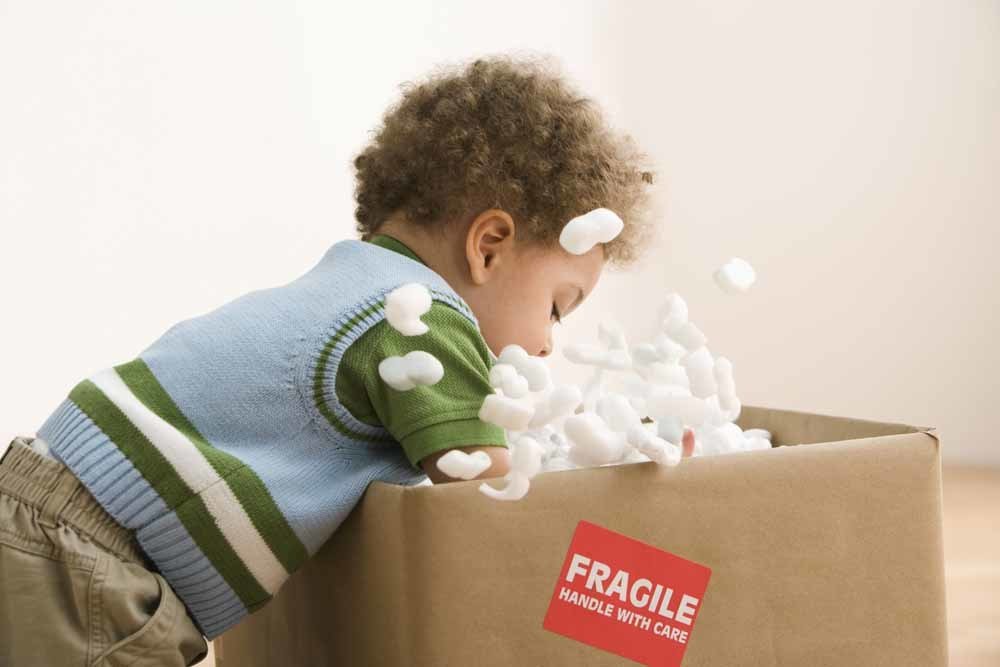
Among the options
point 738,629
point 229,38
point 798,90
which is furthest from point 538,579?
point 798,90

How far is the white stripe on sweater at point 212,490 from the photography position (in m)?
0.76

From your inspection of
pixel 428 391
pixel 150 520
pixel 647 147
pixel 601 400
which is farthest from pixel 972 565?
pixel 647 147

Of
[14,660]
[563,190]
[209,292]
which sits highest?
[209,292]

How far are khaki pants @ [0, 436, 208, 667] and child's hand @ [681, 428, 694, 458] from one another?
1.19 ft

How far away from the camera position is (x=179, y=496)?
0.76 meters

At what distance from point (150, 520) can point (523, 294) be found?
357 millimetres

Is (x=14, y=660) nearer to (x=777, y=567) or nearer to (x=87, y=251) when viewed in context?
(x=777, y=567)

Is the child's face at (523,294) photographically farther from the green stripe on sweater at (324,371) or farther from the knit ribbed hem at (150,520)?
the knit ribbed hem at (150,520)

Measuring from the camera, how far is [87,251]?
1.80 m

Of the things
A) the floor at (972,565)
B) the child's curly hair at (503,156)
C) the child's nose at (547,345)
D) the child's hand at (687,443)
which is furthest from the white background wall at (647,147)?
the child's hand at (687,443)

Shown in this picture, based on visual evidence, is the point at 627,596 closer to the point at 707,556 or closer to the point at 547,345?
the point at 707,556

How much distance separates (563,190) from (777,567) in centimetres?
38

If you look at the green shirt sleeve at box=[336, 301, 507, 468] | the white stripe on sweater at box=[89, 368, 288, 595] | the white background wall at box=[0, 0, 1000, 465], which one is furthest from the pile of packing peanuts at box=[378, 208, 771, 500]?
the white background wall at box=[0, 0, 1000, 465]

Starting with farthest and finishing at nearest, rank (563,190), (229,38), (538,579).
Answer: (229,38), (563,190), (538,579)
